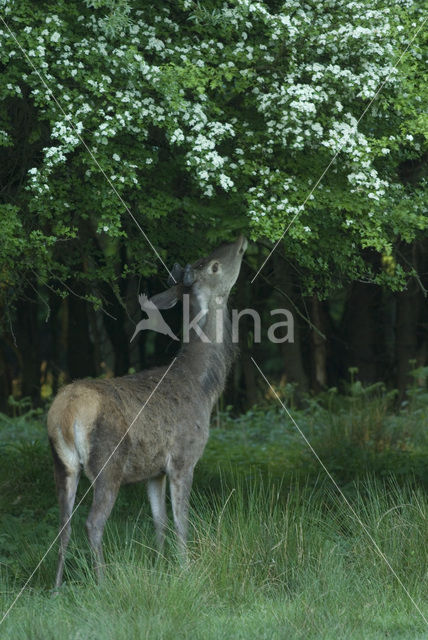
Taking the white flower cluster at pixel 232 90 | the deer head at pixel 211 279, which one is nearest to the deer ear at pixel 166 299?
the deer head at pixel 211 279

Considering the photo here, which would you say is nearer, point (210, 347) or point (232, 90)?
point (232, 90)

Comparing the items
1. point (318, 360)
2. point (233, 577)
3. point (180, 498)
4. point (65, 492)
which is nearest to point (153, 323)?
point (180, 498)

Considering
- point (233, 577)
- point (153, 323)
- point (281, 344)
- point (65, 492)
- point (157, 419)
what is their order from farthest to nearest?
point (281, 344) < point (153, 323) < point (157, 419) < point (65, 492) < point (233, 577)

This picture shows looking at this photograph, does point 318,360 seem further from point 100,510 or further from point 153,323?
point 100,510

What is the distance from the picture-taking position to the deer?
7.42 m

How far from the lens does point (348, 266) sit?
9.64 m

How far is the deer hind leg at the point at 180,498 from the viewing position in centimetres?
809

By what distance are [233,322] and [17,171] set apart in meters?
2.43

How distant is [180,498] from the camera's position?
816 cm

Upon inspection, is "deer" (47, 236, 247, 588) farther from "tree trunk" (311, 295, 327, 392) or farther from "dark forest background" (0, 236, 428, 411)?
"tree trunk" (311, 295, 327, 392)

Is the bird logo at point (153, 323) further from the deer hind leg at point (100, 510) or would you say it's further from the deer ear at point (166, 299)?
the deer hind leg at point (100, 510)

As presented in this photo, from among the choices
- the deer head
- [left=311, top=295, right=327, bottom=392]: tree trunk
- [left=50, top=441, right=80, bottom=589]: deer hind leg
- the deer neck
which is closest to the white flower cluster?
the deer head

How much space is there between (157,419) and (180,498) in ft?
2.09

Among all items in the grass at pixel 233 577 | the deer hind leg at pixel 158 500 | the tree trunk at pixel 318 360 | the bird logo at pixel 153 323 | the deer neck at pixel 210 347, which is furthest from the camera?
the tree trunk at pixel 318 360
